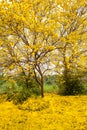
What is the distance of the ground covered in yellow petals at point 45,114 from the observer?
13.2m

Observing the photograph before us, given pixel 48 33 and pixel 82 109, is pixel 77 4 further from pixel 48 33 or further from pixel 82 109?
pixel 82 109

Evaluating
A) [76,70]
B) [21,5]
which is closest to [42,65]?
[76,70]

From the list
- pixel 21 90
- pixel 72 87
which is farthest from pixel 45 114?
pixel 72 87

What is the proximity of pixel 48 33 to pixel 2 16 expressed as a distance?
288 centimetres

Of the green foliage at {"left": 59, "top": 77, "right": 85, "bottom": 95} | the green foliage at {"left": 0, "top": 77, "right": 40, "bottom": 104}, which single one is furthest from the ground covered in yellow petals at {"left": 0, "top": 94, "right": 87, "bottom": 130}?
the green foliage at {"left": 59, "top": 77, "right": 85, "bottom": 95}

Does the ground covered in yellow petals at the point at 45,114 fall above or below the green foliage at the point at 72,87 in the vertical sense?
below

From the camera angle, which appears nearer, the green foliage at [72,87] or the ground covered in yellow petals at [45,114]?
the ground covered in yellow petals at [45,114]

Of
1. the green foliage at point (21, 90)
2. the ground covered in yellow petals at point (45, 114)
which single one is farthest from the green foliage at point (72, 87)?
the ground covered in yellow petals at point (45, 114)

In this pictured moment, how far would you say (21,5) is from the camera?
1759cm

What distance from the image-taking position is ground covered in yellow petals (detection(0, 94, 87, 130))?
1317 centimetres

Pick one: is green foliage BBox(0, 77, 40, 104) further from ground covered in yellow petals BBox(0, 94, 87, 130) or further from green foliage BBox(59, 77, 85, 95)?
green foliage BBox(59, 77, 85, 95)

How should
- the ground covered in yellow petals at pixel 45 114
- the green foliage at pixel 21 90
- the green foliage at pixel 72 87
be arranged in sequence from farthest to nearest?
1. the green foliage at pixel 72 87
2. the green foliage at pixel 21 90
3. the ground covered in yellow petals at pixel 45 114

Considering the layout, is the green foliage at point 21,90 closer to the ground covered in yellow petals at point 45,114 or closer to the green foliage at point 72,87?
the ground covered in yellow petals at point 45,114

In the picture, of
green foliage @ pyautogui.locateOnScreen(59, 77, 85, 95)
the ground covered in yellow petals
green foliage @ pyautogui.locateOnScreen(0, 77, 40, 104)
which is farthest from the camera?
green foliage @ pyautogui.locateOnScreen(59, 77, 85, 95)
